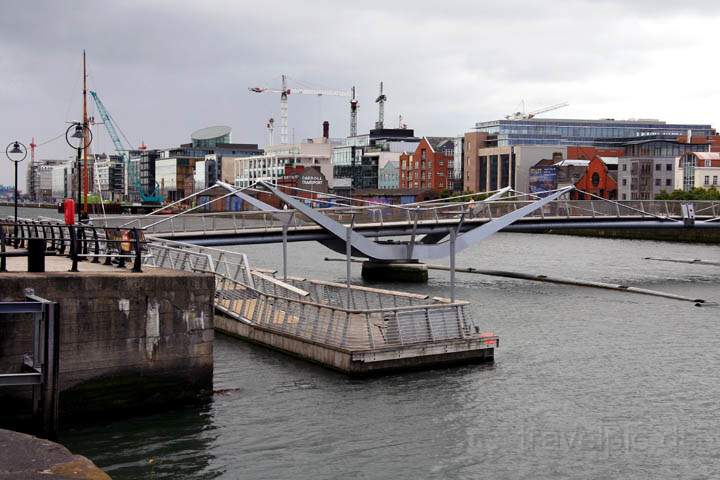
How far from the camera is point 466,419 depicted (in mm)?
20219

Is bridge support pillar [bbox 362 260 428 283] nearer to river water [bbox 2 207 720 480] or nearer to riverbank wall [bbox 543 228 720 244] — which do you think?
river water [bbox 2 207 720 480]

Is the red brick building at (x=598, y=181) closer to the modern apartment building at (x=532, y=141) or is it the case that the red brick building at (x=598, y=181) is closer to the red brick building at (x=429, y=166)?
the modern apartment building at (x=532, y=141)

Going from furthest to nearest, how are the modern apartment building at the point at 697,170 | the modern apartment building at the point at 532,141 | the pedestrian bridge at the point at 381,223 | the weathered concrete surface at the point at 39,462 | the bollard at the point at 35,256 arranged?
the modern apartment building at the point at 532,141 < the modern apartment building at the point at 697,170 < the pedestrian bridge at the point at 381,223 < the bollard at the point at 35,256 < the weathered concrete surface at the point at 39,462

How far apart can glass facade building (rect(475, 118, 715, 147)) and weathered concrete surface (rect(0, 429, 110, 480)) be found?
155 meters

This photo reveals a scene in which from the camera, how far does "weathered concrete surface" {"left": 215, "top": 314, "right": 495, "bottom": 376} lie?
2300cm

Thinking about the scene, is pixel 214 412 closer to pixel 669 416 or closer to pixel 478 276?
pixel 669 416

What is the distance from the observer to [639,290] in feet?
148

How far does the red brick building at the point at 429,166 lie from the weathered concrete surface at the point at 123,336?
456 feet

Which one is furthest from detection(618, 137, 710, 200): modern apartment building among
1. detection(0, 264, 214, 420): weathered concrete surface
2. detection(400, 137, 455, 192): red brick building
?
detection(0, 264, 214, 420): weathered concrete surface

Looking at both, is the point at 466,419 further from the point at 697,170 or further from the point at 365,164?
the point at 365,164

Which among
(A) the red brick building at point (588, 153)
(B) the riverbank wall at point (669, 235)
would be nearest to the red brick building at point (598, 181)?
(A) the red brick building at point (588, 153)

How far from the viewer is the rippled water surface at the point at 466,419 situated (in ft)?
55.5

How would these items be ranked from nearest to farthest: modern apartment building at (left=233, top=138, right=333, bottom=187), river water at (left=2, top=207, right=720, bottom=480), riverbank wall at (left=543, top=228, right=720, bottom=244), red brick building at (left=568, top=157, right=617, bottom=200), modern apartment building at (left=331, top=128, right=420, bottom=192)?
river water at (left=2, top=207, right=720, bottom=480) → riverbank wall at (left=543, top=228, right=720, bottom=244) → red brick building at (left=568, top=157, right=617, bottom=200) → modern apartment building at (left=233, top=138, right=333, bottom=187) → modern apartment building at (left=331, top=128, right=420, bottom=192)

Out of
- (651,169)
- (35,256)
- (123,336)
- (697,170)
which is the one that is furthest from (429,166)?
(35,256)
